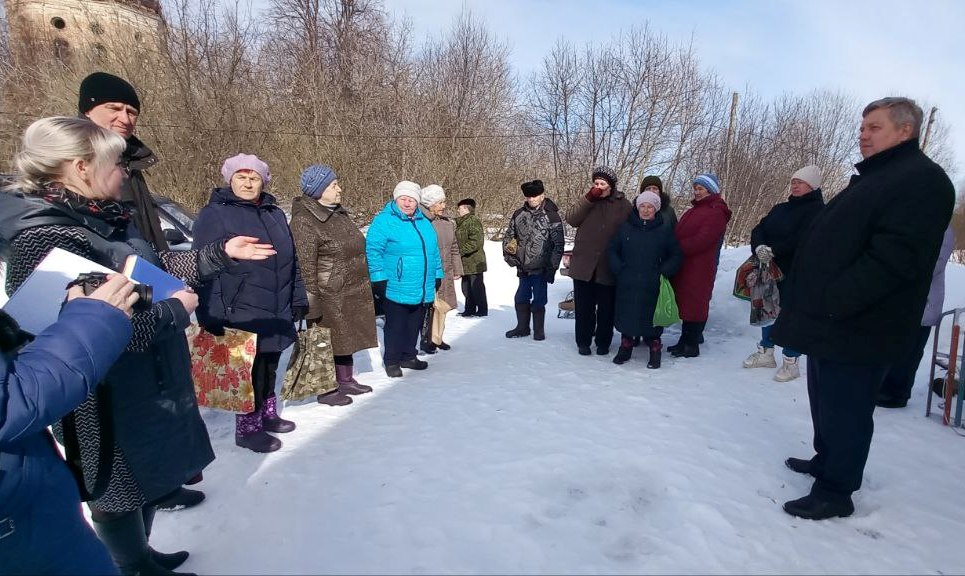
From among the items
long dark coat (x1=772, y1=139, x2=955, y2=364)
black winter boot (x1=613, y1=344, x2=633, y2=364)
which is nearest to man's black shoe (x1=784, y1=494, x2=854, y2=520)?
long dark coat (x1=772, y1=139, x2=955, y2=364)

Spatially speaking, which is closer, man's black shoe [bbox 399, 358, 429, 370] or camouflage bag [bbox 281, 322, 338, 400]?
camouflage bag [bbox 281, 322, 338, 400]

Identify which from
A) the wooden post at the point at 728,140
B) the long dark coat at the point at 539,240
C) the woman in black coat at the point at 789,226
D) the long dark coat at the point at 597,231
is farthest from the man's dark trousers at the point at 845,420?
the wooden post at the point at 728,140

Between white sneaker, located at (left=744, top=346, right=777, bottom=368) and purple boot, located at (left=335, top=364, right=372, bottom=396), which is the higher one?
white sneaker, located at (left=744, top=346, right=777, bottom=368)

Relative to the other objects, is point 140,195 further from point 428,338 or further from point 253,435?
point 428,338

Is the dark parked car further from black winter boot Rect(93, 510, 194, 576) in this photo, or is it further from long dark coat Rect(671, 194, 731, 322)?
long dark coat Rect(671, 194, 731, 322)

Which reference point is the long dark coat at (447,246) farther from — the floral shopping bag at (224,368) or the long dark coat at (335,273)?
the floral shopping bag at (224,368)

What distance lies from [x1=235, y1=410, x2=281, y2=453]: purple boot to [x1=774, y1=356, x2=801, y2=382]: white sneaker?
13.7 feet

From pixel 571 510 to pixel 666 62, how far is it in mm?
16947

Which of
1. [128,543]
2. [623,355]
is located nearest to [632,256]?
[623,355]

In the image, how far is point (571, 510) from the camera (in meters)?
2.51

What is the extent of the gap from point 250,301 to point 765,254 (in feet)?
13.1

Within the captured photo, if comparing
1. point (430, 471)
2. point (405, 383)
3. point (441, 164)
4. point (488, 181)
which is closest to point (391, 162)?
point (441, 164)

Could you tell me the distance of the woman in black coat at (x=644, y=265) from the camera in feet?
15.4

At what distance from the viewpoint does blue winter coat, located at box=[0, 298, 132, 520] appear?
1024 mm
